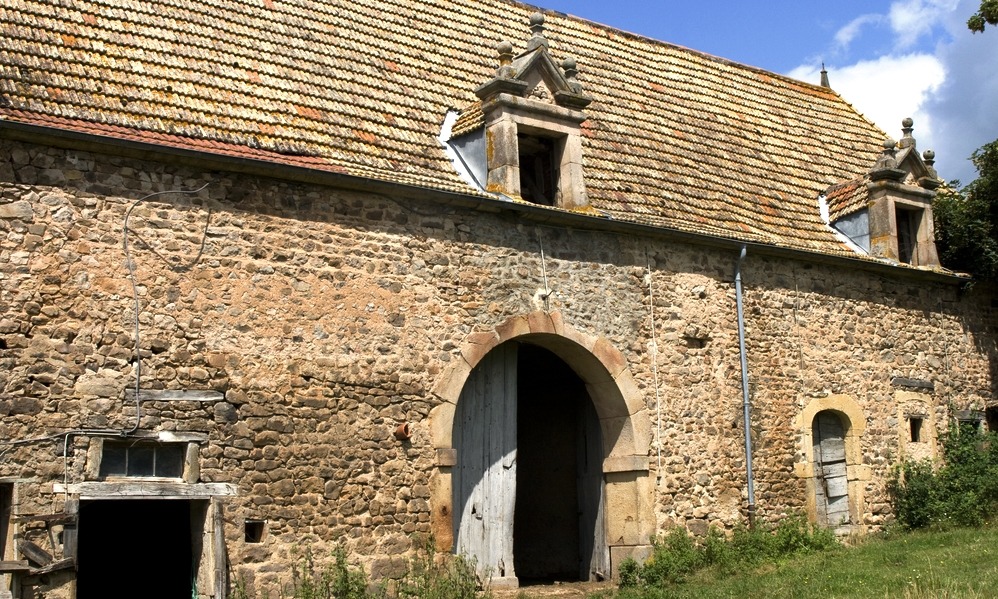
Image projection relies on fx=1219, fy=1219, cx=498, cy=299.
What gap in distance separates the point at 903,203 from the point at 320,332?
30.2 feet

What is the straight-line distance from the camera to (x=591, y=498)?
14.7 metres

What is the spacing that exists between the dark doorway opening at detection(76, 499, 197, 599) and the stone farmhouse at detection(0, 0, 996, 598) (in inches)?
1.6

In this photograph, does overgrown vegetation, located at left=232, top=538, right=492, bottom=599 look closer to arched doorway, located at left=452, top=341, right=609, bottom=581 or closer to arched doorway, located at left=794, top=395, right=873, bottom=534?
arched doorway, located at left=452, top=341, right=609, bottom=581

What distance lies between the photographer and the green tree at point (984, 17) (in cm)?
1727

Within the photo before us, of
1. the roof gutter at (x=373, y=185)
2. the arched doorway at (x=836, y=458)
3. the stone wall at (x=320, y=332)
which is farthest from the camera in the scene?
the arched doorway at (x=836, y=458)

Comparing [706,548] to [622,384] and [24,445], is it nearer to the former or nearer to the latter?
[622,384]

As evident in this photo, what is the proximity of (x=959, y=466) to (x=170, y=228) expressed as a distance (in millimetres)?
10874

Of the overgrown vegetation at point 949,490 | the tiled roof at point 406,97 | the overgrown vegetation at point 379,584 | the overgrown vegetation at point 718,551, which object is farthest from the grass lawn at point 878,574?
the tiled roof at point 406,97

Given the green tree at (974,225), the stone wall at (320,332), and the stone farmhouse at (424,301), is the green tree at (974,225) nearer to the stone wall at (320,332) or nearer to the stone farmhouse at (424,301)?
the stone farmhouse at (424,301)

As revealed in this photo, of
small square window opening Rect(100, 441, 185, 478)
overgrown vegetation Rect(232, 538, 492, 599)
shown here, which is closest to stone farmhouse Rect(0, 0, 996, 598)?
small square window opening Rect(100, 441, 185, 478)

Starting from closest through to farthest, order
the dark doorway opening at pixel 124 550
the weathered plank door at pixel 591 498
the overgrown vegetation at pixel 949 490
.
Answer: the dark doorway opening at pixel 124 550
the weathered plank door at pixel 591 498
the overgrown vegetation at pixel 949 490

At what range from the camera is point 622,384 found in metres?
13.9

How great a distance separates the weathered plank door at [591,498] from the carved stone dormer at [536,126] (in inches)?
106

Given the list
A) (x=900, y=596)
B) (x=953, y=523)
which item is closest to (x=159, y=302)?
(x=900, y=596)
